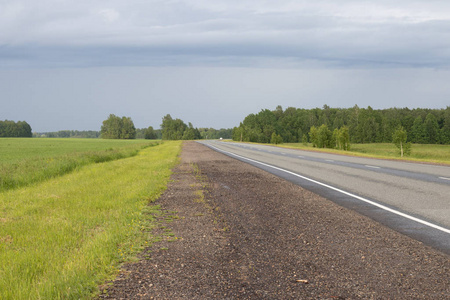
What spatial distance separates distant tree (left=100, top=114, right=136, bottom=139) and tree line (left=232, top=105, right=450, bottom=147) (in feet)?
212

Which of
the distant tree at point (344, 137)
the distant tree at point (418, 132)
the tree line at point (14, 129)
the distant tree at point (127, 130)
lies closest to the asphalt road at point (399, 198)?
the distant tree at point (344, 137)

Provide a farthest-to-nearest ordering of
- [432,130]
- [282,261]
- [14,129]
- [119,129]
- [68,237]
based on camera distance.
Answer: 1. [119,129]
2. [14,129]
3. [432,130]
4. [68,237]
5. [282,261]

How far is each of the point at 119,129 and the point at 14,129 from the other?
162 ft

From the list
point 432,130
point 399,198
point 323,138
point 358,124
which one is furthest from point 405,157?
point 358,124

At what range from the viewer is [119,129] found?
193 meters

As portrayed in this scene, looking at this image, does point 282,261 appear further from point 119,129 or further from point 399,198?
point 119,129

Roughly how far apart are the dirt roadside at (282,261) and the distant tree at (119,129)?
628 ft

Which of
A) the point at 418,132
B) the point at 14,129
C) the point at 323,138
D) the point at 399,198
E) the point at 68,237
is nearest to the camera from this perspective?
the point at 68,237

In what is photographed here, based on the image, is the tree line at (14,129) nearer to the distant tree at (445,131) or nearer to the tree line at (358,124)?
the tree line at (358,124)

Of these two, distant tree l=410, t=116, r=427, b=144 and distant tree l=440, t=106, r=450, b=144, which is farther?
distant tree l=410, t=116, r=427, b=144

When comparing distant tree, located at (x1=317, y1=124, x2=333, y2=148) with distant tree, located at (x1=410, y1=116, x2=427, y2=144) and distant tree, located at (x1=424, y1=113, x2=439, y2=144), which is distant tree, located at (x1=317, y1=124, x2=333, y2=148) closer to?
distant tree, located at (x1=410, y1=116, x2=427, y2=144)

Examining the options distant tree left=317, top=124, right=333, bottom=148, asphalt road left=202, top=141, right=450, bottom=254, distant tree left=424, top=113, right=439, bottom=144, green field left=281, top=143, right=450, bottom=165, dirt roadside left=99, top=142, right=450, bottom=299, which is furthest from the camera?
distant tree left=424, top=113, right=439, bottom=144

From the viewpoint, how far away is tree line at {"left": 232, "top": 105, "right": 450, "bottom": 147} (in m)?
132

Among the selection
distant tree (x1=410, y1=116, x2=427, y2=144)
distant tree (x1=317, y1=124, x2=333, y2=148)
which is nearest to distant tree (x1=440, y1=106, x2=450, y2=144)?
distant tree (x1=410, y1=116, x2=427, y2=144)
